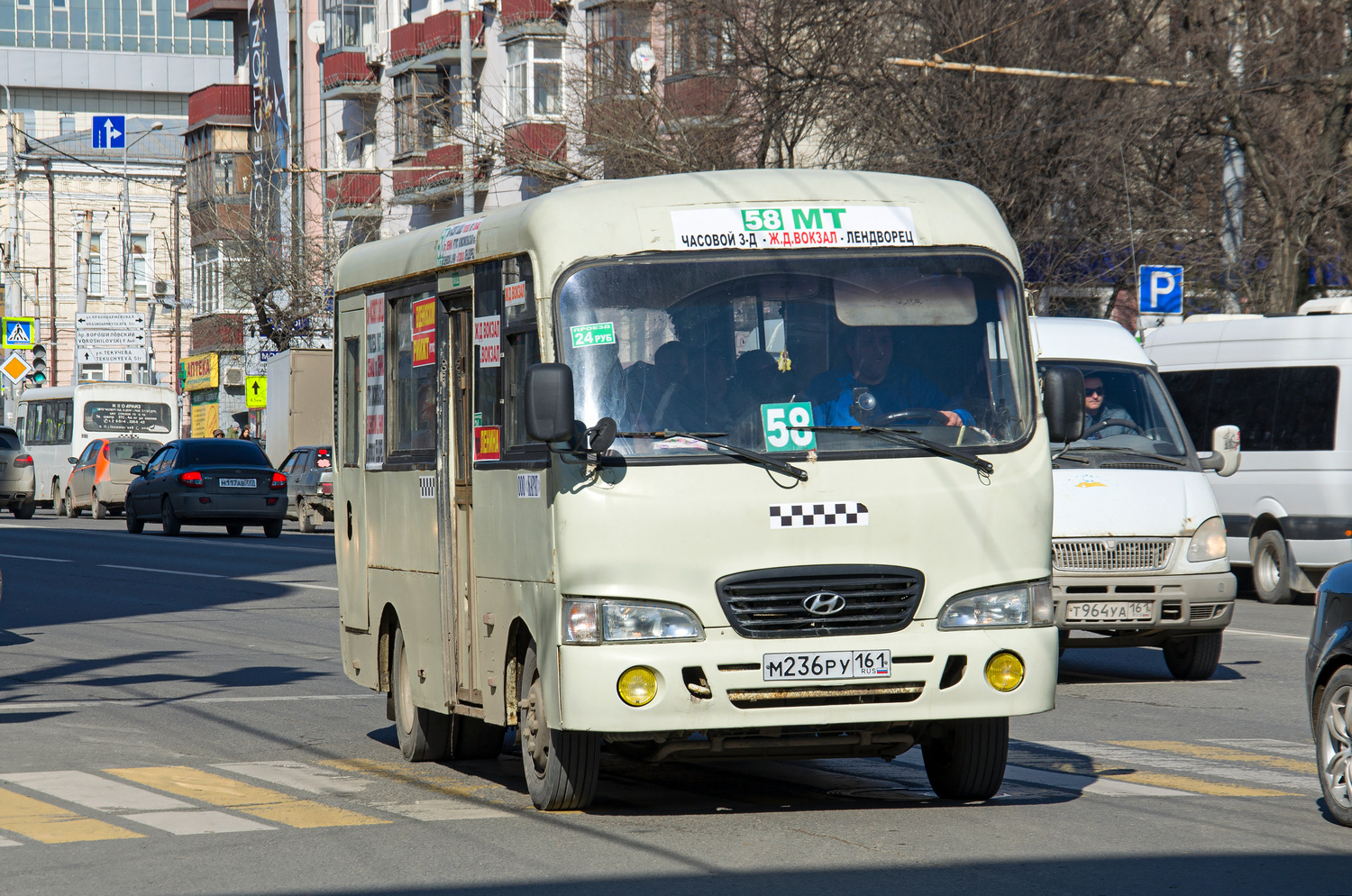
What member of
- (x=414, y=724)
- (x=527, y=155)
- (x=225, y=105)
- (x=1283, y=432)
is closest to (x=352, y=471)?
(x=414, y=724)

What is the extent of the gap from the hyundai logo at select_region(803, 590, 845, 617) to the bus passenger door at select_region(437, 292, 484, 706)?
1.79 m

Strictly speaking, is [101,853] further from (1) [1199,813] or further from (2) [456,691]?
(1) [1199,813]

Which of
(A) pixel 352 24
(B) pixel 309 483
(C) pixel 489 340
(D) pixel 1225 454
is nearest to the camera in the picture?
(C) pixel 489 340

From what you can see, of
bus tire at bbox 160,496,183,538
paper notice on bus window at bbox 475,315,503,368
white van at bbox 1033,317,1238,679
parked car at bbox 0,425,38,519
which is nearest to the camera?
paper notice on bus window at bbox 475,315,503,368

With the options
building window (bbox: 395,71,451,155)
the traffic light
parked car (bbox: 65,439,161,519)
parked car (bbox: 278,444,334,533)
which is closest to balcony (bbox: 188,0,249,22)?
building window (bbox: 395,71,451,155)

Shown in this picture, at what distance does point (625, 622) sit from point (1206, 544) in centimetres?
679

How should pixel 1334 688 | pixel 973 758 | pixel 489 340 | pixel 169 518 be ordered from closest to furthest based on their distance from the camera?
pixel 1334 688
pixel 973 758
pixel 489 340
pixel 169 518

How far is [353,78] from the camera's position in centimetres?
5694

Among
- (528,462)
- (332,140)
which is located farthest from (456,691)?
(332,140)

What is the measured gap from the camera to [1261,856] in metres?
7.16

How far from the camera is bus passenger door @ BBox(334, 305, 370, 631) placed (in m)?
10.4

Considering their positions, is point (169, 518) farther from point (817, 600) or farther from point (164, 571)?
point (817, 600)

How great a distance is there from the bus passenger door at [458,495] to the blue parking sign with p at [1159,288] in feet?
60.8

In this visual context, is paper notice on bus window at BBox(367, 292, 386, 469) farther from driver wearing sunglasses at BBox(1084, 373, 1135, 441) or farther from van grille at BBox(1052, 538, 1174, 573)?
driver wearing sunglasses at BBox(1084, 373, 1135, 441)
